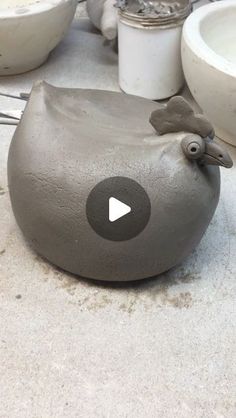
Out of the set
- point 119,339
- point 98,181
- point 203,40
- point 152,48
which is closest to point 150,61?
point 152,48

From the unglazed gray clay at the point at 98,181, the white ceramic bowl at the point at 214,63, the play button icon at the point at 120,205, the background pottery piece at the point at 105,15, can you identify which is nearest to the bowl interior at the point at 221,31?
the white ceramic bowl at the point at 214,63

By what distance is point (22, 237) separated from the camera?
1027 millimetres

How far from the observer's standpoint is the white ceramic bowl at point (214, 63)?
1.11 m

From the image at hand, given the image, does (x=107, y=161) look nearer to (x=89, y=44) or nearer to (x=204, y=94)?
(x=204, y=94)

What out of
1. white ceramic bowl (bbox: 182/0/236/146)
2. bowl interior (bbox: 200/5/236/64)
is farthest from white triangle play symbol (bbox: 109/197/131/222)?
bowl interior (bbox: 200/5/236/64)

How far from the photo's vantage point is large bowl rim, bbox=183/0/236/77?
3.61 ft

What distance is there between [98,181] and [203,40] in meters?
0.59

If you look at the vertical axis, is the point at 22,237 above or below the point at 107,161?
below

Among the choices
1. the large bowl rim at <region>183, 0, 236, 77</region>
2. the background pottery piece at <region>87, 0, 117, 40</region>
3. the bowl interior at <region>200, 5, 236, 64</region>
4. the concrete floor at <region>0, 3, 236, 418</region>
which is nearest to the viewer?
the concrete floor at <region>0, 3, 236, 418</region>

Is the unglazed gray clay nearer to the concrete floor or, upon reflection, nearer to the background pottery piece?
the concrete floor

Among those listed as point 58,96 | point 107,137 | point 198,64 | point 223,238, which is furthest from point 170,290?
point 198,64

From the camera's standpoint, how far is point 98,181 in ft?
2.70

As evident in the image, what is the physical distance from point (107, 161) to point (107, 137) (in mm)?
51

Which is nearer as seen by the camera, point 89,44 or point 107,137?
point 107,137
